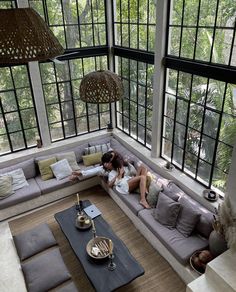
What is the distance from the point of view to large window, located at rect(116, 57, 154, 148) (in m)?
5.86

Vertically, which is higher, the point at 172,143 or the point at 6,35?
the point at 6,35

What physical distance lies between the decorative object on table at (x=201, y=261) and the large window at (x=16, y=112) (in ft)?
14.9

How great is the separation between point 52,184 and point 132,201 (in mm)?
1874

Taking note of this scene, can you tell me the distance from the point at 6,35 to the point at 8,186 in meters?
4.73

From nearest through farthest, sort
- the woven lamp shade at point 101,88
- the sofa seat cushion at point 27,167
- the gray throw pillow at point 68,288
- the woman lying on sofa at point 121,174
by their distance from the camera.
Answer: the woven lamp shade at point 101,88 < the gray throw pillow at point 68,288 < the woman lying on sofa at point 121,174 < the sofa seat cushion at point 27,167

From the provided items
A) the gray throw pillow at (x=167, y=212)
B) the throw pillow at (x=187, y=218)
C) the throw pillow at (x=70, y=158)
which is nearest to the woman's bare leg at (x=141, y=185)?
the gray throw pillow at (x=167, y=212)

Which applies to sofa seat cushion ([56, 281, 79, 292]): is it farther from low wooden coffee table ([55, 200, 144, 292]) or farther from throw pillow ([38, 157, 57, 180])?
throw pillow ([38, 157, 57, 180])

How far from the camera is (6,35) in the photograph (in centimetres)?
143

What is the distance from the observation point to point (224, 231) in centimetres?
380

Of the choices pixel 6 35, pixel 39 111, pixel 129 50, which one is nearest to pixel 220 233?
pixel 6 35

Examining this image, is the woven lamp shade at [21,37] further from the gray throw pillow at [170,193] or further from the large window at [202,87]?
the gray throw pillow at [170,193]

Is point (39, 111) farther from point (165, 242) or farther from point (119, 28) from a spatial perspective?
point (165, 242)

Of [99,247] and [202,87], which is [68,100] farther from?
[99,247]

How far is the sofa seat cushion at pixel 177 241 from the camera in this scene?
410 cm
